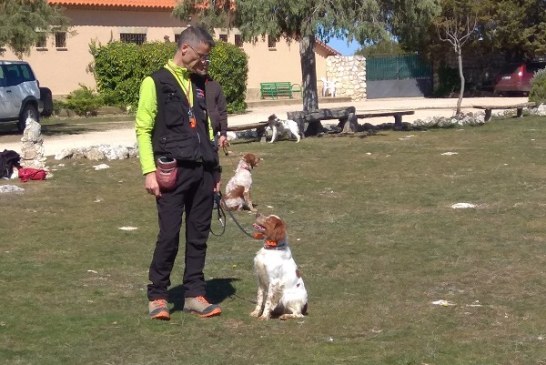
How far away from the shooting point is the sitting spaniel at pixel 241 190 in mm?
12516

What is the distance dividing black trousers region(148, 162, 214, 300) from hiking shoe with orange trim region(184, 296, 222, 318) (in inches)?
1.7

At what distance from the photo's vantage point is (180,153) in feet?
22.5

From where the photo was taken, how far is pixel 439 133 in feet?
76.7

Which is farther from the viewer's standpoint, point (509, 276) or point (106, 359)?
point (509, 276)

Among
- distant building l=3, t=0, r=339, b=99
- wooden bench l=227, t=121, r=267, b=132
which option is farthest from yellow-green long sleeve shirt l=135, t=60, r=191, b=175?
distant building l=3, t=0, r=339, b=99

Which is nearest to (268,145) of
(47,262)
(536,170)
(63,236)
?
(536,170)

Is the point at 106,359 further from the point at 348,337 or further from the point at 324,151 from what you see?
the point at 324,151

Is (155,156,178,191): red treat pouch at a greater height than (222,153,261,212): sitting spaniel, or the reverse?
(155,156,178,191): red treat pouch

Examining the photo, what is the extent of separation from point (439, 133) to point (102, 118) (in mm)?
15253

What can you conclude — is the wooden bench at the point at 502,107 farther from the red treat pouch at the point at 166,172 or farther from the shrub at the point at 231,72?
the red treat pouch at the point at 166,172

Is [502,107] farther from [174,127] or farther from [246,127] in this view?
[174,127]

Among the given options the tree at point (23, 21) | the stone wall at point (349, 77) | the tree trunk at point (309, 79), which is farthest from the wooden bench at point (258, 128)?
the stone wall at point (349, 77)

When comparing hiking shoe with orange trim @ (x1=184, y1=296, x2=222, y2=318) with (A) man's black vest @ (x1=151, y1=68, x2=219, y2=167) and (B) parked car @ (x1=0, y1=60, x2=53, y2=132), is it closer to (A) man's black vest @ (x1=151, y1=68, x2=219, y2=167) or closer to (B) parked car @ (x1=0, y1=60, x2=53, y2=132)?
(A) man's black vest @ (x1=151, y1=68, x2=219, y2=167)

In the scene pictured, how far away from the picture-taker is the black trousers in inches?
274
